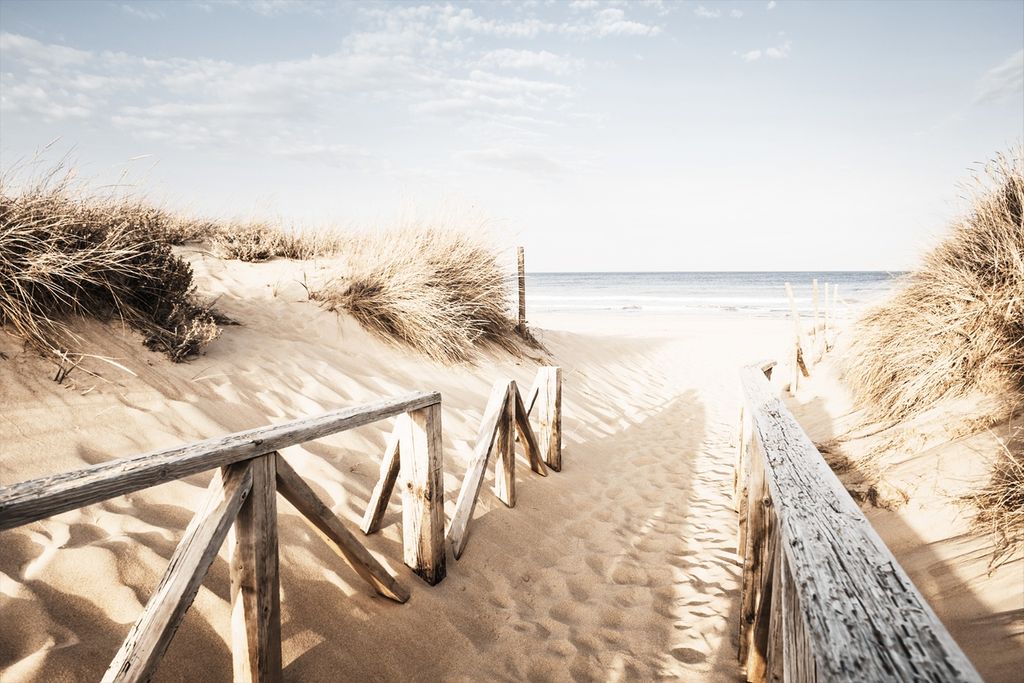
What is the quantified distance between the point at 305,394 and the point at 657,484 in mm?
3484

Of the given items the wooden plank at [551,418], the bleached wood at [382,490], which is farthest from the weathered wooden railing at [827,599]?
the wooden plank at [551,418]

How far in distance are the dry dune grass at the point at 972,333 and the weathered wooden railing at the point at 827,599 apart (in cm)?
144

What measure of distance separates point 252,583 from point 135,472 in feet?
2.18

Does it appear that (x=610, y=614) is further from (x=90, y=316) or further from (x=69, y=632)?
(x=90, y=316)

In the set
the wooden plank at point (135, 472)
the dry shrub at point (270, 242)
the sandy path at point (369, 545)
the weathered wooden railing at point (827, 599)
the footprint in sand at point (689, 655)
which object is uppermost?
the dry shrub at point (270, 242)

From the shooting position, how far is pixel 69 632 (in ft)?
6.19

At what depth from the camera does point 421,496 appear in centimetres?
288

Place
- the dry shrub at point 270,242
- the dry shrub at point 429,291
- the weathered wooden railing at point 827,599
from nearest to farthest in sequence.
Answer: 1. the weathered wooden railing at point 827,599
2. the dry shrub at point 429,291
3. the dry shrub at point 270,242

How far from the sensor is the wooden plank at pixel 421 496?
288 centimetres

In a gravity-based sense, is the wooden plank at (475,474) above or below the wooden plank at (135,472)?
below

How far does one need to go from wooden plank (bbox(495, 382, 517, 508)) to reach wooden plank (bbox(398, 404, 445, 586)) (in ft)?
3.78

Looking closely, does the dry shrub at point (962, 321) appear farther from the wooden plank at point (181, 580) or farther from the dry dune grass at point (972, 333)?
the wooden plank at point (181, 580)

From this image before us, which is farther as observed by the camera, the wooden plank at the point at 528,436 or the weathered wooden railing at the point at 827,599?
the wooden plank at the point at 528,436

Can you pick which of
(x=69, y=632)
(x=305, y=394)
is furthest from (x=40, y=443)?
(x=305, y=394)
